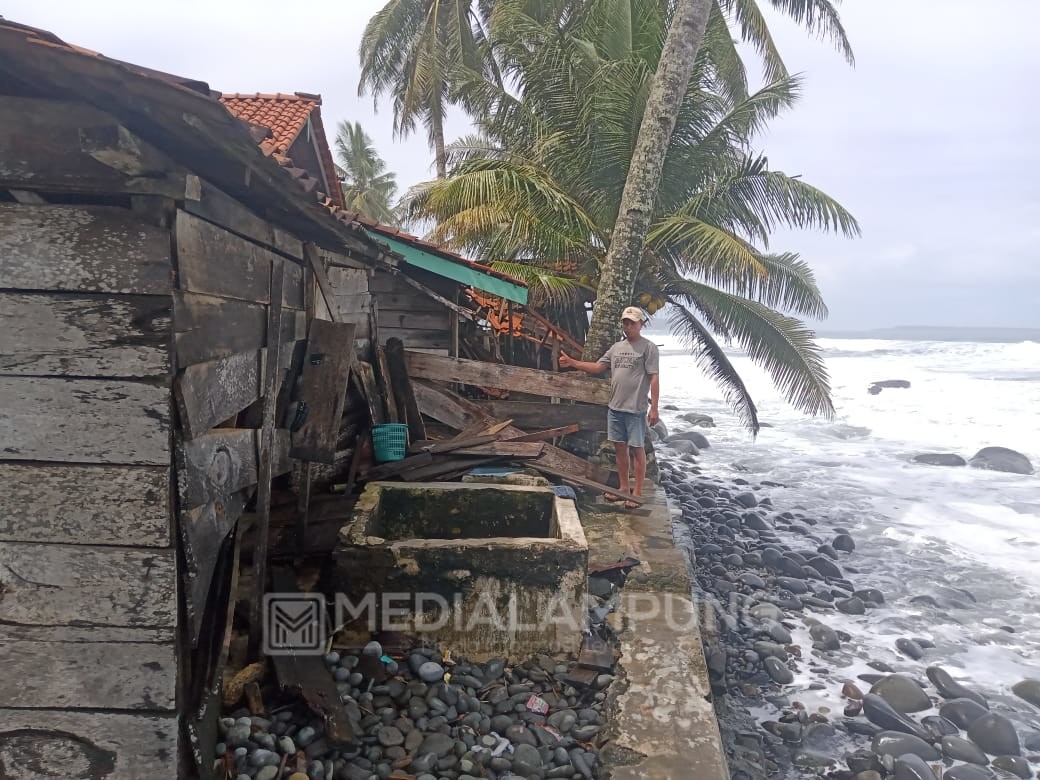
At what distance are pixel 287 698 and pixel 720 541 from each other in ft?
23.2

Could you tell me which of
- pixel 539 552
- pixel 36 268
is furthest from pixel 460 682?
pixel 36 268

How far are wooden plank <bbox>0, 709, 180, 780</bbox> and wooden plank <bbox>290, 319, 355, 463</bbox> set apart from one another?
1.94 meters

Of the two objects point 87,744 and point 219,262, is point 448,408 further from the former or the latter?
point 87,744

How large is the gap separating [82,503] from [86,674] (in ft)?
2.23

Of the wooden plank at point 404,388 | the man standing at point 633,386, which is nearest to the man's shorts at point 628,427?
the man standing at point 633,386

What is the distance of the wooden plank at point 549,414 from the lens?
305 inches

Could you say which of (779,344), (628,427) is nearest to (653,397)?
(628,427)

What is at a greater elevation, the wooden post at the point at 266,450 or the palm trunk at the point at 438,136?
the palm trunk at the point at 438,136

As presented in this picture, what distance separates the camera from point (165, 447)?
7.52ft

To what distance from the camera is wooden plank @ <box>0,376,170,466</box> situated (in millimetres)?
2230

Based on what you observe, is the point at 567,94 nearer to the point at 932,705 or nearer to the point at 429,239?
the point at 429,239

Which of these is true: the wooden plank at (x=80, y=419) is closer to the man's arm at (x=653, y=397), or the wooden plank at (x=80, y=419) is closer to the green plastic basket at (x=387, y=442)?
the green plastic basket at (x=387, y=442)

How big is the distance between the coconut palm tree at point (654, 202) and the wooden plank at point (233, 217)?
635 centimetres

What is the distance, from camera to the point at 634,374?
19.9 ft
